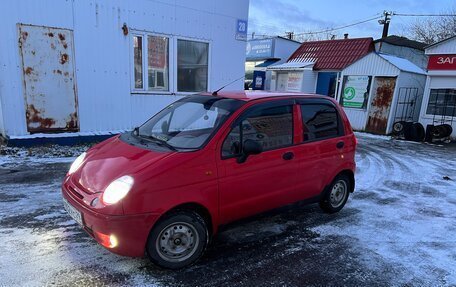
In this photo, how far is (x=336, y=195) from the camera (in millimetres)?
5062

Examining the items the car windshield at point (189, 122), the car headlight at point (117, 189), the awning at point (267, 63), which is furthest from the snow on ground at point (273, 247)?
the awning at point (267, 63)

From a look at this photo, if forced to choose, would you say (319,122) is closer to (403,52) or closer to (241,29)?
(241,29)

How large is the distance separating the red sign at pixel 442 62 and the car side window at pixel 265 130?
37.1 feet

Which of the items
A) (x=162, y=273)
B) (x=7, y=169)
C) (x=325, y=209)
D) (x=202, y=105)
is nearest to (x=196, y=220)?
(x=162, y=273)

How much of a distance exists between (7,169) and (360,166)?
746 cm

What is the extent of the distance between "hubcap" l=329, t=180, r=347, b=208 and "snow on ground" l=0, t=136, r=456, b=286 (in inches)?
7.5

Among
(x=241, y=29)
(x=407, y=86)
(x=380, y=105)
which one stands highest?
(x=241, y=29)

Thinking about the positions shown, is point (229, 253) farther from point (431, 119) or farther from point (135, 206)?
point (431, 119)

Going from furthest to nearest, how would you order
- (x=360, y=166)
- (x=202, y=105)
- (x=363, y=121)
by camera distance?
(x=363, y=121) → (x=360, y=166) → (x=202, y=105)

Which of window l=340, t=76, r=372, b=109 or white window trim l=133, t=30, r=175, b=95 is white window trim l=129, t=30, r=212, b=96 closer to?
white window trim l=133, t=30, r=175, b=95

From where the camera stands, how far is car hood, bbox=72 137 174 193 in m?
3.22

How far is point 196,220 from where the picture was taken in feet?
11.2

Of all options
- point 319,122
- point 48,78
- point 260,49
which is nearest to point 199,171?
point 319,122

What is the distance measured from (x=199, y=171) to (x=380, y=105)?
12.4m
